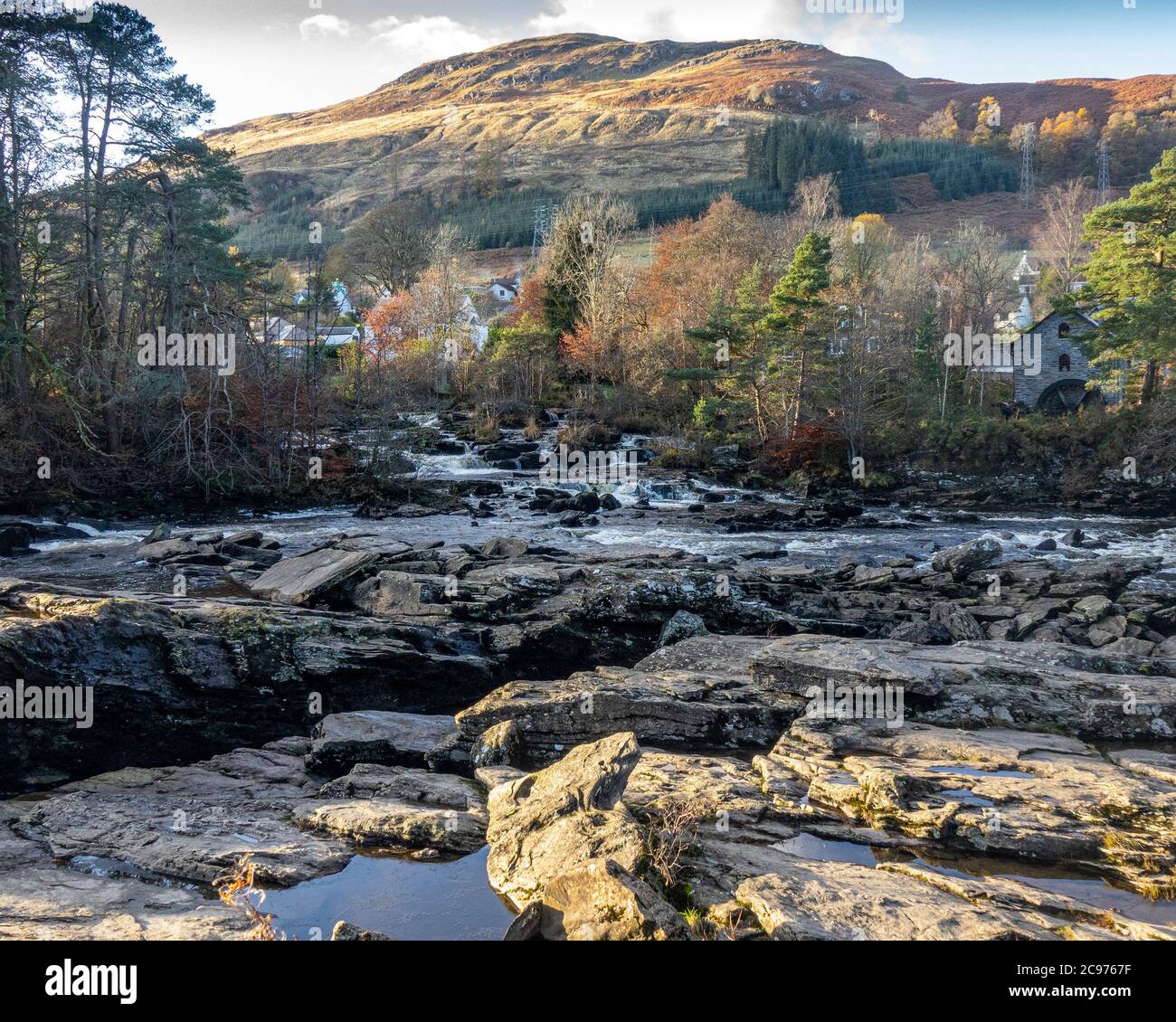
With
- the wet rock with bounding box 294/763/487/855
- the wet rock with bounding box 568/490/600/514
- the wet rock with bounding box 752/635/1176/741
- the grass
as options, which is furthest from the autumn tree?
the grass

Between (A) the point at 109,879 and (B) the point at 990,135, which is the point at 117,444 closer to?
(A) the point at 109,879

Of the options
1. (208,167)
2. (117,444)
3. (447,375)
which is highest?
(208,167)

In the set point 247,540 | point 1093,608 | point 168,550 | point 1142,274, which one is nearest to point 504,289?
point 1142,274

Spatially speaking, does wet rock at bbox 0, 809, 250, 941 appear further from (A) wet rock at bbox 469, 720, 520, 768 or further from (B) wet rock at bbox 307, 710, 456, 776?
(A) wet rock at bbox 469, 720, 520, 768

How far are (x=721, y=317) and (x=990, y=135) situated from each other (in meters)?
146

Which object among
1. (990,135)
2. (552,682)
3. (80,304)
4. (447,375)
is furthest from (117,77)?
(990,135)

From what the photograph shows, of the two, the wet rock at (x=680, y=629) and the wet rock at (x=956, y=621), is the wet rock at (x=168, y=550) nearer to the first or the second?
the wet rock at (x=680, y=629)

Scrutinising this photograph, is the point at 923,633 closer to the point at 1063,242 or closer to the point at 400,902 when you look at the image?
the point at 400,902

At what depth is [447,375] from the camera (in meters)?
54.9
